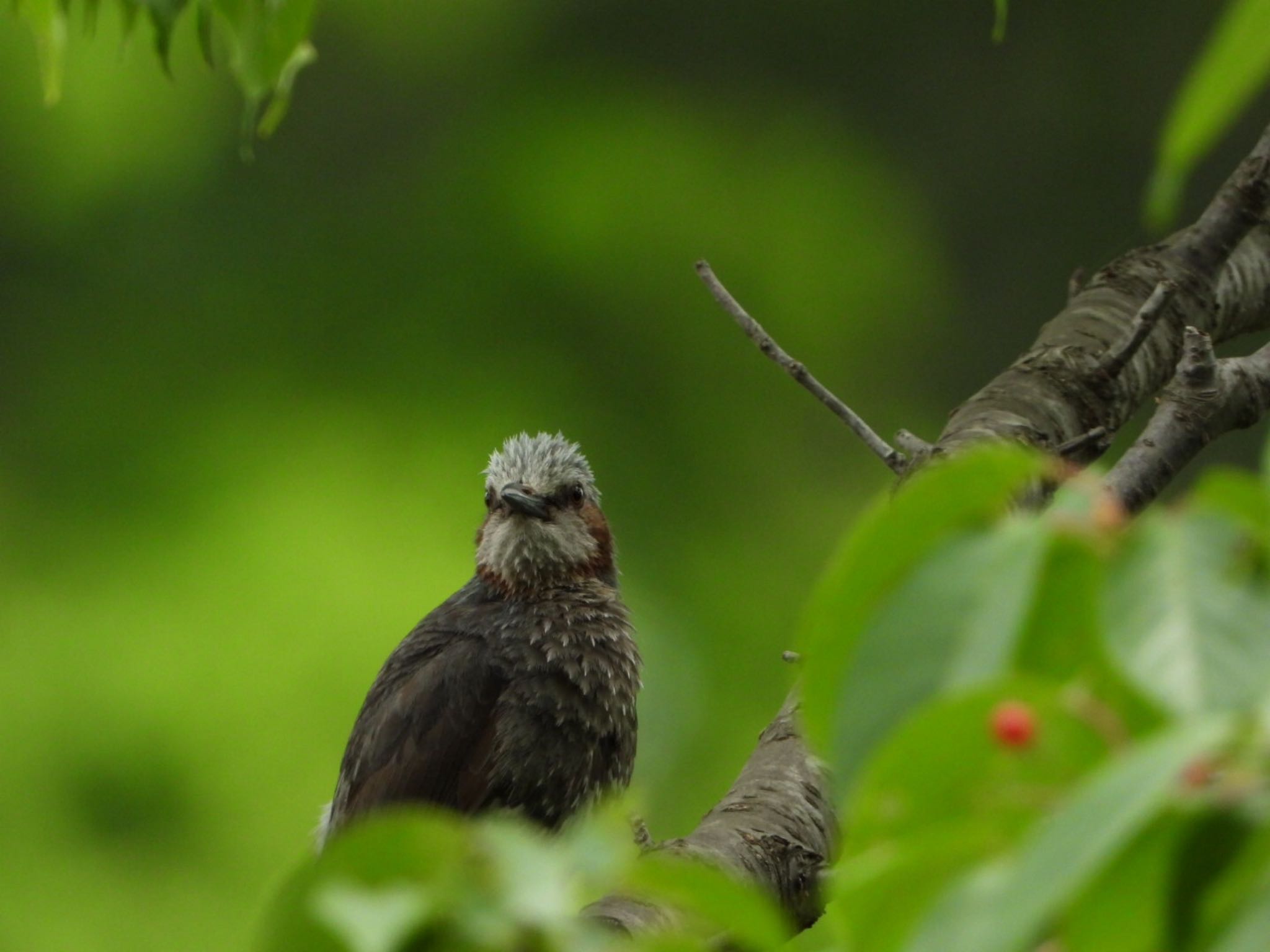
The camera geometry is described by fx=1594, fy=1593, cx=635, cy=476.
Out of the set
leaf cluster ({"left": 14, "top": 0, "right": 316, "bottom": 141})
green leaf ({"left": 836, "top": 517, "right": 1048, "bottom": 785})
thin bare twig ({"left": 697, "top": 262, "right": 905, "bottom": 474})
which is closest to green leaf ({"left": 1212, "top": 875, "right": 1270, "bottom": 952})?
green leaf ({"left": 836, "top": 517, "right": 1048, "bottom": 785})

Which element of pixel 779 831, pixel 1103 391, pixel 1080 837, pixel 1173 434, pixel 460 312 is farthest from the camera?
pixel 460 312

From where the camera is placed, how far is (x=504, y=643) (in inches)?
119

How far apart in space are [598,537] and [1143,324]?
1437 millimetres

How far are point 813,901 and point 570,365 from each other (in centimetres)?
601

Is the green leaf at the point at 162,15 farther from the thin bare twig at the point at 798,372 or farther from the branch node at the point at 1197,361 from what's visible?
the branch node at the point at 1197,361

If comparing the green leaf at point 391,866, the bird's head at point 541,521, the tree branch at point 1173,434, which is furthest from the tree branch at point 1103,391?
the green leaf at point 391,866

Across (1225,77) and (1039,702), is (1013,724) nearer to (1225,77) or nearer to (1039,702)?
(1039,702)

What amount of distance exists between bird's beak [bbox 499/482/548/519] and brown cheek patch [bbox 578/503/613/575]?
0.13 meters

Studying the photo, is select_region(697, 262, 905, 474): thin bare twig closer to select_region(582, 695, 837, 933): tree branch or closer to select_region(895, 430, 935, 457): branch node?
select_region(895, 430, 935, 457): branch node

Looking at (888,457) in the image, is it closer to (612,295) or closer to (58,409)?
(612,295)

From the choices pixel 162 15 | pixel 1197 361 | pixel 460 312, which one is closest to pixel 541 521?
pixel 1197 361

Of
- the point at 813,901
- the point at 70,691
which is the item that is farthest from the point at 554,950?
the point at 70,691

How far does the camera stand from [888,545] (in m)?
0.68

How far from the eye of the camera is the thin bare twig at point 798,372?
238 centimetres
